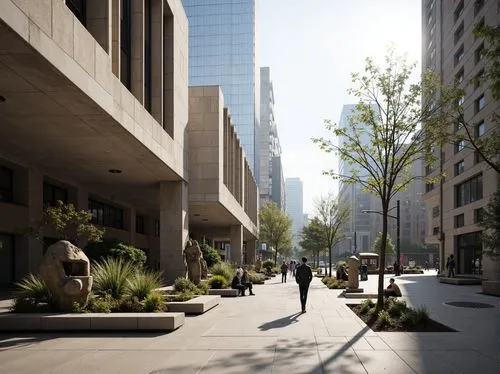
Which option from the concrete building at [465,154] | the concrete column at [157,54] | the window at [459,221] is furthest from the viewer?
the window at [459,221]

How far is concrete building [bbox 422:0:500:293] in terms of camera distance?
36.0 meters

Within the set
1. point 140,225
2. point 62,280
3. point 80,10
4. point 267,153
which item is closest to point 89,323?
point 62,280

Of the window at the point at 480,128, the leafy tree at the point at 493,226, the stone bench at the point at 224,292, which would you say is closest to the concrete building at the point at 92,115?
the stone bench at the point at 224,292

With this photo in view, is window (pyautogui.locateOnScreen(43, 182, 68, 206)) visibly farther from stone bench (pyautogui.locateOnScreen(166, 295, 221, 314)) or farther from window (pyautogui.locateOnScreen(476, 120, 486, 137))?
window (pyautogui.locateOnScreen(476, 120, 486, 137))

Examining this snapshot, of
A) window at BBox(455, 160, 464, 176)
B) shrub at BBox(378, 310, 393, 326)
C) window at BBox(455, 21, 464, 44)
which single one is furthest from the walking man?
window at BBox(455, 21, 464, 44)

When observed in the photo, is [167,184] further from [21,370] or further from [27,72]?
[21,370]

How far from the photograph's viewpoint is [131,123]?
54.8ft

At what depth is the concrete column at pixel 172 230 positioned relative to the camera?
82.4 ft

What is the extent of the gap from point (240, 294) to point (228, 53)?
113 m

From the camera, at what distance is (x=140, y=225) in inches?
1724

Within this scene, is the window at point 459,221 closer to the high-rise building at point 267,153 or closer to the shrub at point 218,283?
the shrub at point 218,283

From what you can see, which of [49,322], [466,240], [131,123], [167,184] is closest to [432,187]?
[466,240]

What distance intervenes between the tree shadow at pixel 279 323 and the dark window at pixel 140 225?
31.0m

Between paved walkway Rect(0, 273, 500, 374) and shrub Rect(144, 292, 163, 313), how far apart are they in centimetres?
98
